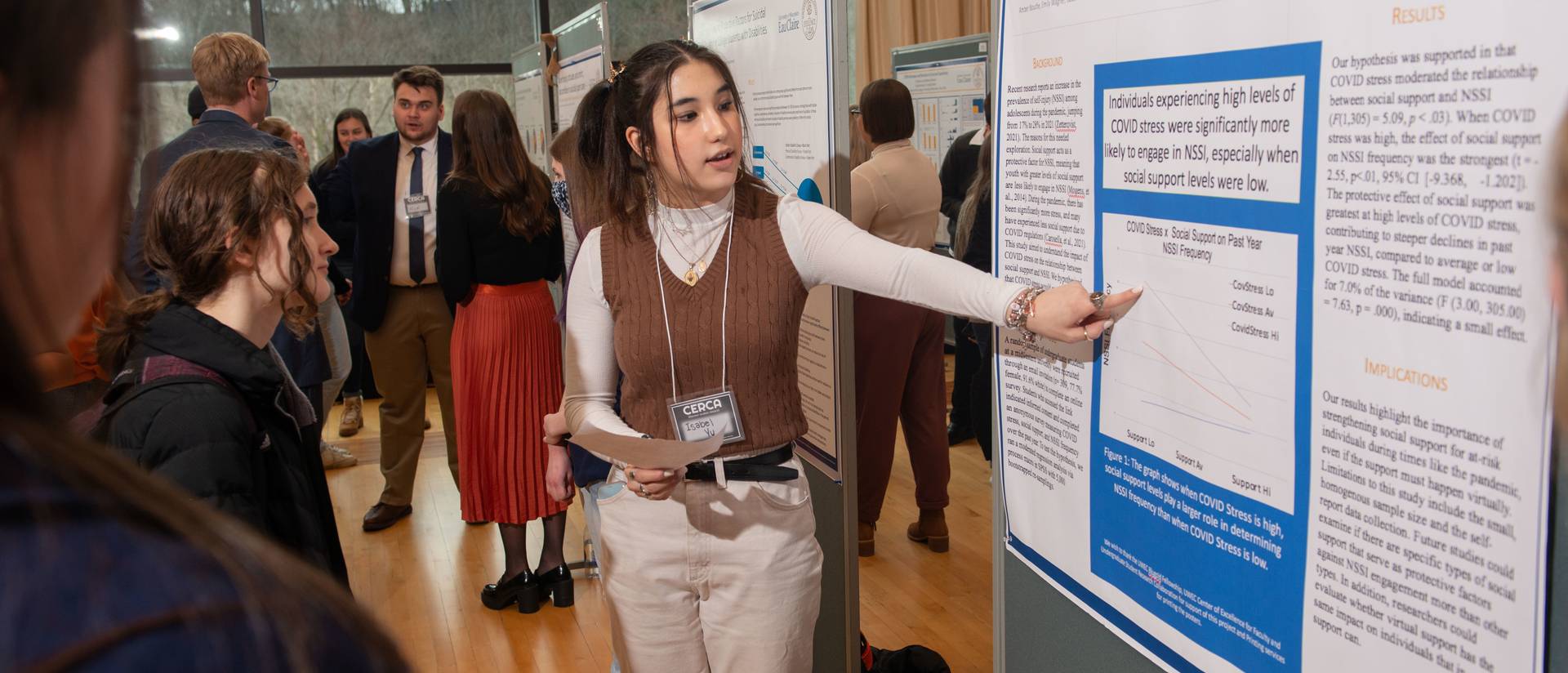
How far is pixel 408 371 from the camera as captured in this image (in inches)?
183

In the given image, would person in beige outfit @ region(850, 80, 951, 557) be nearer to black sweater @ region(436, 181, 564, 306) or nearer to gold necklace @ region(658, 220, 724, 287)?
black sweater @ region(436, 181, 564, 306)

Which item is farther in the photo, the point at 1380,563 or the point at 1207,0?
the point at 1207,0

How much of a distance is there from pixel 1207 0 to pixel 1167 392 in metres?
0.44

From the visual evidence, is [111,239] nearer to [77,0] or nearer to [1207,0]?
[77,0]

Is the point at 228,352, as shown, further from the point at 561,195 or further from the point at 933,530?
the point at 933,530

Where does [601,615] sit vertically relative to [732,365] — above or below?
below

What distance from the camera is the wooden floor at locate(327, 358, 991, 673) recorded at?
352 centimetres

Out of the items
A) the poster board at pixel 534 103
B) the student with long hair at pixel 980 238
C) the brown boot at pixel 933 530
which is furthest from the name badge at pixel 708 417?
the poster board at pixel 534 103

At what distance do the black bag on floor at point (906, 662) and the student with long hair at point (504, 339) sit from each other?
137cm

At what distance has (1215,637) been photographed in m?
1.29

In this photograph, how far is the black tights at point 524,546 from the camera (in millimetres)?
3945

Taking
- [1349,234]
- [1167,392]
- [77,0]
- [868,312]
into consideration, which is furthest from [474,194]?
[77,0]

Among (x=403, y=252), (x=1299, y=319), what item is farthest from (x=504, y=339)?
(x=1299, y=319)

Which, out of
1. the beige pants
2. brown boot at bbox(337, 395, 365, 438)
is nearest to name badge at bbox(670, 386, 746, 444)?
the beige pants
